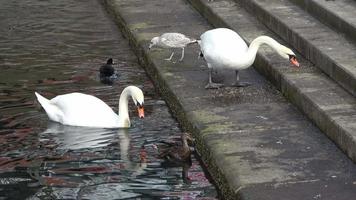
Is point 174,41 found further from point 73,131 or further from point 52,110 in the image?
point 73,131

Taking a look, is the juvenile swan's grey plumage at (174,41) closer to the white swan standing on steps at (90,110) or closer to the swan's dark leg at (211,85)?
the swan's dark leg at (211,85)

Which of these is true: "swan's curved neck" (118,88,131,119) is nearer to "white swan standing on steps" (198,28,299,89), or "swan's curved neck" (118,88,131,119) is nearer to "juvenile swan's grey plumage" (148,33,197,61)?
"white swan standing on steps" (198,28,299,89)

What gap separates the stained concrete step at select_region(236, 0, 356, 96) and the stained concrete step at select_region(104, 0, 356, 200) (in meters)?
0.25

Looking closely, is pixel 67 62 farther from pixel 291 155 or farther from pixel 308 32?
pixel 291 155

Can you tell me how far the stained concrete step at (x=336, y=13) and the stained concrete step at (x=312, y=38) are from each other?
0.07m

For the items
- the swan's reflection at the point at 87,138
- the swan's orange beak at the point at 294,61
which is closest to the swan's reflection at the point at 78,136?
the swan's reflection at the point at 87,138

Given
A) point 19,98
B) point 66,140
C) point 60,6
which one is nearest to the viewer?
point 66,140

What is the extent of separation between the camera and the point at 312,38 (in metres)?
10.4

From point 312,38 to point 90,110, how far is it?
8.50 ft

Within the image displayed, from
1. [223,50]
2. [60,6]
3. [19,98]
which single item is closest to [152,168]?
[223,50]

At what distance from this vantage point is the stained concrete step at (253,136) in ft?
23.8

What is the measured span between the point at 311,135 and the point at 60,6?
8432 mm

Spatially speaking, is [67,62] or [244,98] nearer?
[244,98]

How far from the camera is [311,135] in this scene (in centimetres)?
841
